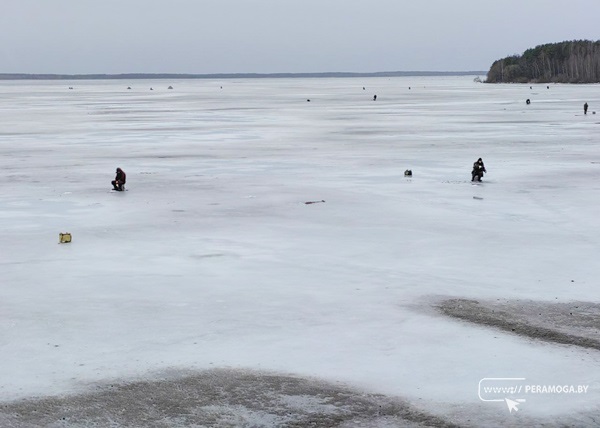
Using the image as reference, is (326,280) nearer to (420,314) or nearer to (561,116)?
(420,314)

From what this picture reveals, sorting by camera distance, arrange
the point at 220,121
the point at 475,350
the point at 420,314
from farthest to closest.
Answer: the point at 220,121 → the point at 420,314 → the point at 475,350

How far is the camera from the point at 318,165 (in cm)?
2831

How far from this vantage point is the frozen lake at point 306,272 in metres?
9.18

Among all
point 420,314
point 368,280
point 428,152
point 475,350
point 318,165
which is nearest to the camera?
point 475,350

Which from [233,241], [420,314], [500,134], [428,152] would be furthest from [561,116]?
[420,314]

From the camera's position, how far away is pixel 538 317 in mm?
10984

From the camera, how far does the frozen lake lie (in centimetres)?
918

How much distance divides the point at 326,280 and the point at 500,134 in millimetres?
29979

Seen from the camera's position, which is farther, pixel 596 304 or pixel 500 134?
pixel 500 134

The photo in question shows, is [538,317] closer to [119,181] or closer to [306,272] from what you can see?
[306,272]

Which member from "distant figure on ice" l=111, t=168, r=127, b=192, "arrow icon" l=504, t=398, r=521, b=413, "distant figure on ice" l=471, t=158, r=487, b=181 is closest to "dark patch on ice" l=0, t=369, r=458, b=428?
"arrow icon" l=504, t=398, r=521, b=413

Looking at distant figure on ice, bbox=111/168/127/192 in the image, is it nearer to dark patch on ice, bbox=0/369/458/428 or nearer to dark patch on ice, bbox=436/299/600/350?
dark patch on ice, bbox=436/299/600/350

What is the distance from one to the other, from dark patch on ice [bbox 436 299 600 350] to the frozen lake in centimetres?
11

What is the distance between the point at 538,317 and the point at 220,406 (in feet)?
15.3
